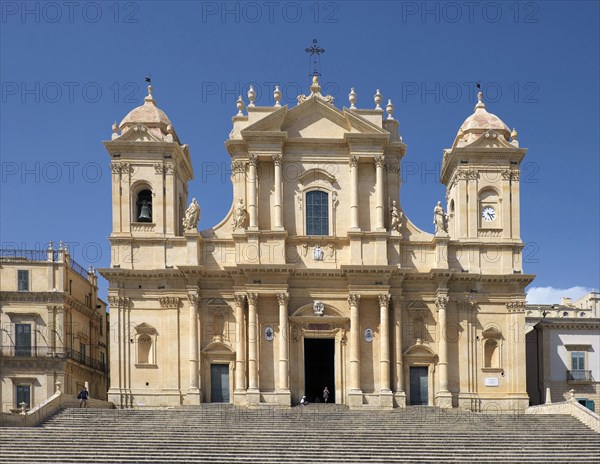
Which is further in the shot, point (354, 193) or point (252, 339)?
point (354, 193)

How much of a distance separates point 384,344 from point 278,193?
28.8ft

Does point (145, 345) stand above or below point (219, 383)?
above

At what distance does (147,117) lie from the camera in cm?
4522

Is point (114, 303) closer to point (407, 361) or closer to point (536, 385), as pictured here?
point (407, 361)

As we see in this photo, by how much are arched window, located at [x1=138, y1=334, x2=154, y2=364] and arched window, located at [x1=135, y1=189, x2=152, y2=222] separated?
5700mm

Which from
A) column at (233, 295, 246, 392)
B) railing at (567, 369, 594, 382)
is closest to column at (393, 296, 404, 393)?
column at (233, 295, 246, 392)

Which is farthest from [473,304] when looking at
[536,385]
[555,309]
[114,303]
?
[555,309]

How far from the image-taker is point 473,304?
4400 centimetres

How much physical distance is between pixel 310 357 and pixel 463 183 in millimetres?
11524

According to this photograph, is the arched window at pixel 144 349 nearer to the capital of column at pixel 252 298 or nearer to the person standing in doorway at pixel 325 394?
the capital of column at pixel 252 298

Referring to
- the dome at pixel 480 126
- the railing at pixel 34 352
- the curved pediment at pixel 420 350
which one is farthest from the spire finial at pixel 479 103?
the railing at pixel 34 352

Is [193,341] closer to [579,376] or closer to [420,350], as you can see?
[420,350]

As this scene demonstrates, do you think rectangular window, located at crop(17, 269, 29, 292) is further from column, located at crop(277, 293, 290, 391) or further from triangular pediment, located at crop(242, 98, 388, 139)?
triangular pediment, located at crop(242, 98, 388, 139)

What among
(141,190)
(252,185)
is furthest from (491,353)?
(141,190)
